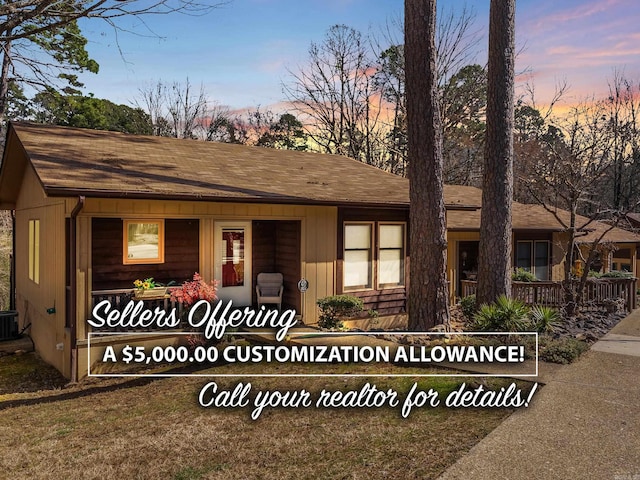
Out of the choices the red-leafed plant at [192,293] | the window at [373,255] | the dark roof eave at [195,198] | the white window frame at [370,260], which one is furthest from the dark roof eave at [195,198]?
the red-leafed plant at [192,293]

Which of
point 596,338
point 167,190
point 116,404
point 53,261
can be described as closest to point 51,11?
point 167,190

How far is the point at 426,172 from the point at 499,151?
2.13 metres

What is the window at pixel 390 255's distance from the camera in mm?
11602

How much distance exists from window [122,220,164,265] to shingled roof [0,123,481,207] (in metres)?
1.22

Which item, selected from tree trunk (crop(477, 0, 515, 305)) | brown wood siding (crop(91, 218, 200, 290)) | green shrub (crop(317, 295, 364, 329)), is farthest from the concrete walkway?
brown wood siding (crop(91, 218, 200, 290))

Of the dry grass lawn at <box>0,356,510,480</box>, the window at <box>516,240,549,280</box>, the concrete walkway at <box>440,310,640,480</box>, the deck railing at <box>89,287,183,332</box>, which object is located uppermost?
the window at <box>516,240,549,280</box>

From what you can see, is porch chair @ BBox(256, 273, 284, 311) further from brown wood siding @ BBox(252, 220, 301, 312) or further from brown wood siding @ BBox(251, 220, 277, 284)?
brown wood siding @ BBox(251, 220, 277, 284)

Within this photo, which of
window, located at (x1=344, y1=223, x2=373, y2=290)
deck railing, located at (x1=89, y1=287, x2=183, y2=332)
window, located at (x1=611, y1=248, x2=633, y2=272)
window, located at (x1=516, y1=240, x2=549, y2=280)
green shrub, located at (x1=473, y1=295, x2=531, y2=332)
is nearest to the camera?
green shrub, located at (x1=473, y1=295, x2=531, y2=332)

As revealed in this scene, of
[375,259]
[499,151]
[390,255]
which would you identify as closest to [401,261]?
[390,255]

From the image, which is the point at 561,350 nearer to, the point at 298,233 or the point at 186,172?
the point at 298,233

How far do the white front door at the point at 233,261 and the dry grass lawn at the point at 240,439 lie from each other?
4202 mm

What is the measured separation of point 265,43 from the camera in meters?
21.1

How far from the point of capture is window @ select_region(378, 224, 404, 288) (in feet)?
38.1

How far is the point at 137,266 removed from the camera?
1014 centimetres
